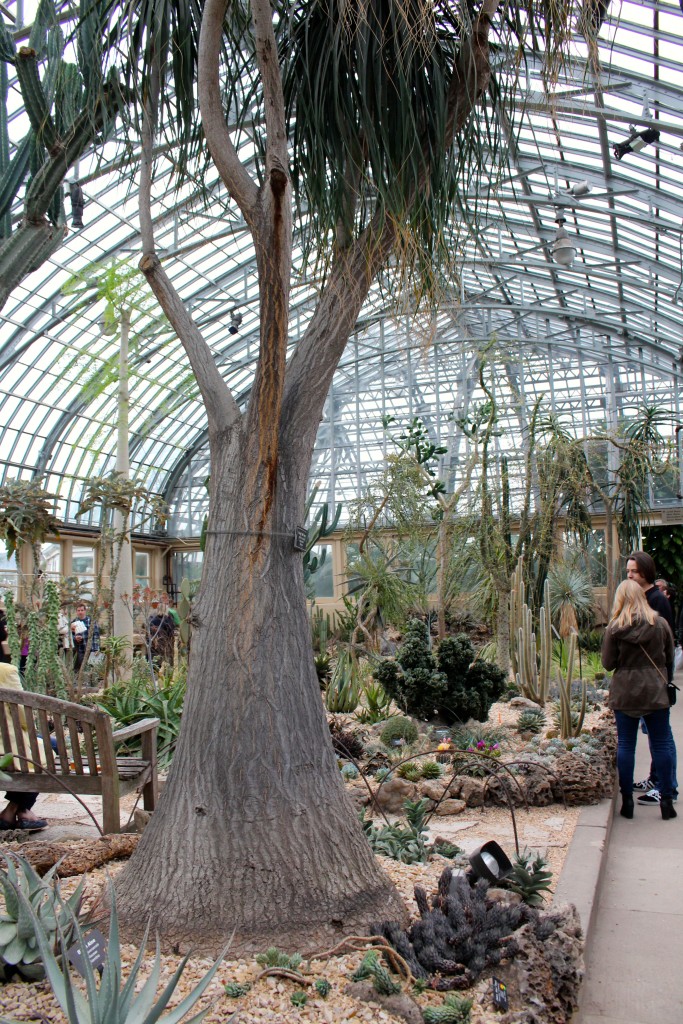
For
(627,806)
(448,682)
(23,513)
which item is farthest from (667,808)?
(23,513)

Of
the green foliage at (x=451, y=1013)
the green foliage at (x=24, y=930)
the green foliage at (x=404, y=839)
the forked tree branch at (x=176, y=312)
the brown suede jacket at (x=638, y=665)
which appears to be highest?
the forked tree branch at (x=176, y=312)

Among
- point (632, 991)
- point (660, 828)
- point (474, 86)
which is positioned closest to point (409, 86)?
point (474, 86)

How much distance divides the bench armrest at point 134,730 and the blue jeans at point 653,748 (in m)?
2.46

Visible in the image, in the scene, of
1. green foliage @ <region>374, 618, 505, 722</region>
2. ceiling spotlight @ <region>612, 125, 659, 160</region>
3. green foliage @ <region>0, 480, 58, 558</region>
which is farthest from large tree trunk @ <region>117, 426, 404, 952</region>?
ceiling spotlight @ <region>612, 125, 659, 160</region>

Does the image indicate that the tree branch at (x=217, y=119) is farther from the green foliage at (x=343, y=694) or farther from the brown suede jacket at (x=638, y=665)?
the green foliage at (x=343, y=694)

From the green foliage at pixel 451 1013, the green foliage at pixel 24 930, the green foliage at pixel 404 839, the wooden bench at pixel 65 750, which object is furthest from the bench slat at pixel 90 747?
the green foliage at pixel 451 1013

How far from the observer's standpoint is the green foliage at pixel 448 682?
6.37m

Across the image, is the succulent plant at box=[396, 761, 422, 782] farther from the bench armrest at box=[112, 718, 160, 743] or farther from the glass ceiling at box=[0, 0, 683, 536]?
the glass ceiling at box=[0, 0, 683, 536]

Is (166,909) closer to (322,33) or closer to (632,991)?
(632,991)

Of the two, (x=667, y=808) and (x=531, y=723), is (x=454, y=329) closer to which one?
(x=531, y=723)

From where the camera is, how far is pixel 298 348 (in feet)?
9.66

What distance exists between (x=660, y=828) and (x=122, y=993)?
3439 mm

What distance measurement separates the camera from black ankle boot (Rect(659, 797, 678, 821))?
4320 mm

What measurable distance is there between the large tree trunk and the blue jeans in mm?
2306
